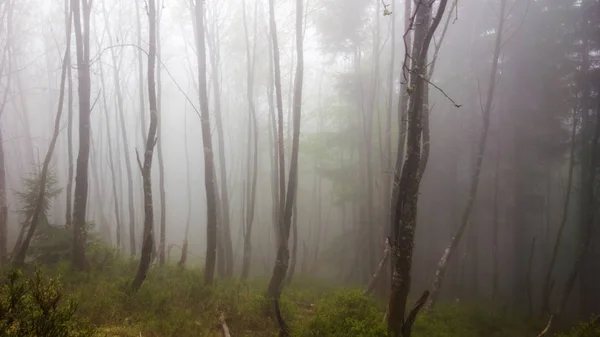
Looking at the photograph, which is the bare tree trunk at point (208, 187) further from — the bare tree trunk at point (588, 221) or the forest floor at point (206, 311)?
the bare tree trunk at point (588, 221)

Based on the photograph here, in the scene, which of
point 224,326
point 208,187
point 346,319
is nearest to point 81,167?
point 208,187

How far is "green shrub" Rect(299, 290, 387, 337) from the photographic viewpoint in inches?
229

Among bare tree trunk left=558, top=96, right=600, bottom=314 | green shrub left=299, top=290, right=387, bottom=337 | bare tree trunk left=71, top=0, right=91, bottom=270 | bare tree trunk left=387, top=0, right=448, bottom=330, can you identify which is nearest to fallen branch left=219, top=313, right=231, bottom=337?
green shrub left=299, top=290, right=387, bottom=337

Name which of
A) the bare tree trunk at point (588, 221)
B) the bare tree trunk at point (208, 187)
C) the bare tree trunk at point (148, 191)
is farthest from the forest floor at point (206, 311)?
the bare tree trunk at point (588, 221)

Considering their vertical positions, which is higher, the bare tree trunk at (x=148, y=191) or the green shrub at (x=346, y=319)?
the bare tree trunk at (x=148, y=191)

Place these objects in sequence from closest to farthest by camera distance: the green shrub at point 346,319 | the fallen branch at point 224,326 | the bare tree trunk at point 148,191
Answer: the green shrub at point 346,319 → the fallen branch at point 224,326 → the bare tree trunk at point 148,191

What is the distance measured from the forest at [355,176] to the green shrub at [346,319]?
0.12ft

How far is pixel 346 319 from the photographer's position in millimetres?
6098

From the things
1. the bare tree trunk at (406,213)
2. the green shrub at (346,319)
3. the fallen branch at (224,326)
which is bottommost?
the fallen branch at (224,326)

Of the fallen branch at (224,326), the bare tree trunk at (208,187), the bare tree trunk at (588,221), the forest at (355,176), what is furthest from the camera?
the bare tree trunk at (588,221)

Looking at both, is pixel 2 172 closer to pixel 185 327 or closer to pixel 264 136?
pixel 185 327

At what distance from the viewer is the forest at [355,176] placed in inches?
259

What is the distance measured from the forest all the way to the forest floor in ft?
0.17

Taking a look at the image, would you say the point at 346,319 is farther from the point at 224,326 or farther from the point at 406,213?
the point at 224,326
